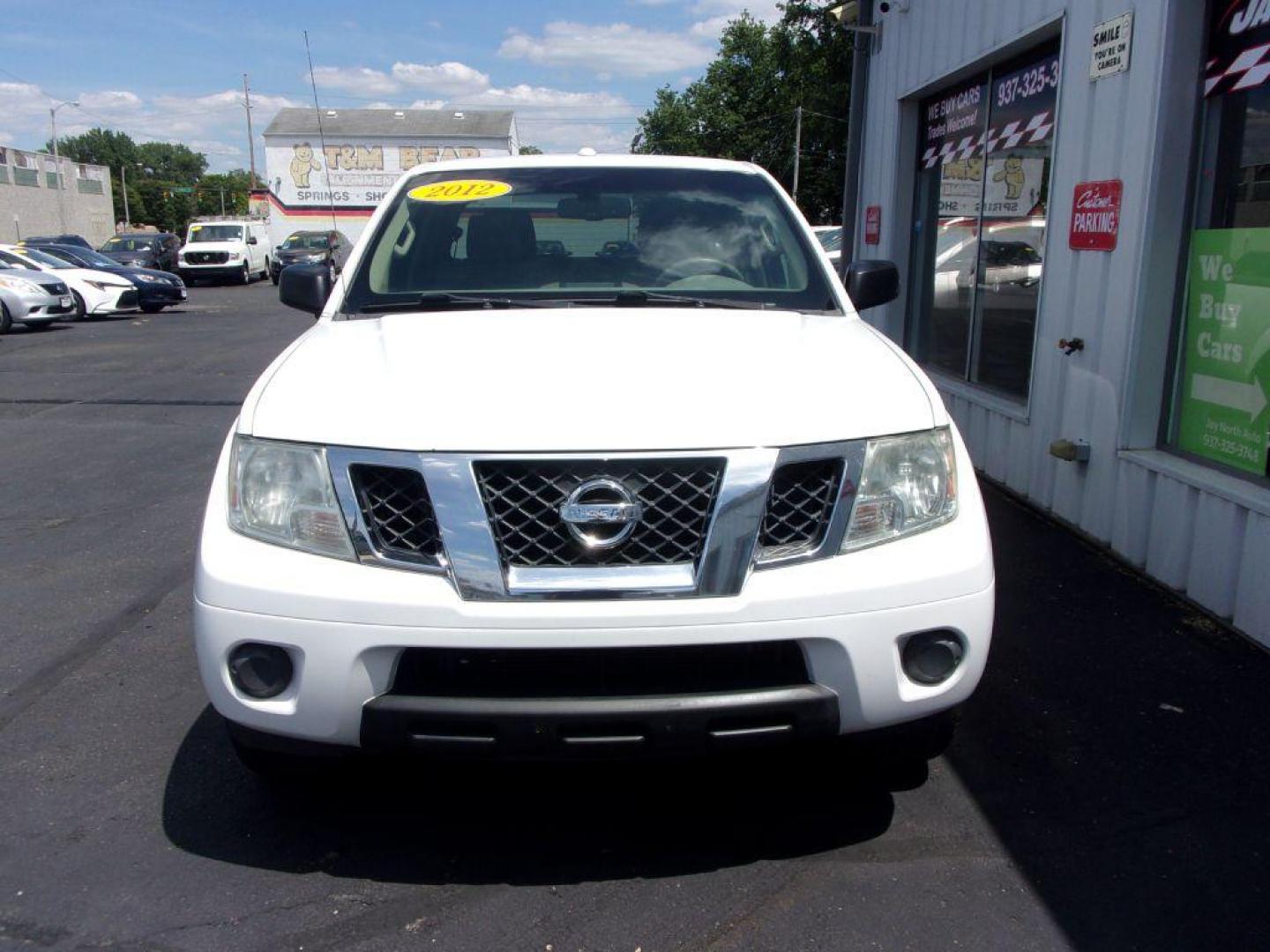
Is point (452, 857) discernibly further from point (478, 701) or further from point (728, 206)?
point (728, 206)

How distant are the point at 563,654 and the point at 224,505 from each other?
93 centimetres

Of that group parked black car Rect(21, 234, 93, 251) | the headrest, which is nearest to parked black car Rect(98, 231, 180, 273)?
parked black car Rect(21, 234, 93, 251)

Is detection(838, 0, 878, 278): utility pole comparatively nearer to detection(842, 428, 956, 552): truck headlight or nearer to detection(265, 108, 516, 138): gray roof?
detection(842, 428, 956, 552): truck headlight

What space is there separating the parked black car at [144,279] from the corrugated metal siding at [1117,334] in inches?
806

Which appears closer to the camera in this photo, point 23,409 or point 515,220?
point 515,220

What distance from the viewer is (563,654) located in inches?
97.2

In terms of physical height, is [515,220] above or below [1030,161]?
below

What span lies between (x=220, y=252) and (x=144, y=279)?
12.3m

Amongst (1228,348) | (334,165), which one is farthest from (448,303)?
(334,165)

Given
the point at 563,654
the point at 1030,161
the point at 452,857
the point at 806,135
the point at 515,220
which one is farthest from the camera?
the point at 806,135

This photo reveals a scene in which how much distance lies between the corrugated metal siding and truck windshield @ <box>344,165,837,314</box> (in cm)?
202

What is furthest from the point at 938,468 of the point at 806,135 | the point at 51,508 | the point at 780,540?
the point at 806,135

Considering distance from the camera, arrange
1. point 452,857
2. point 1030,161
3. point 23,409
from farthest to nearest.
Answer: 1. point 23,409
2. point 1030,161
3. point 452,857

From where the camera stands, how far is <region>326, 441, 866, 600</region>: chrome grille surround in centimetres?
247
